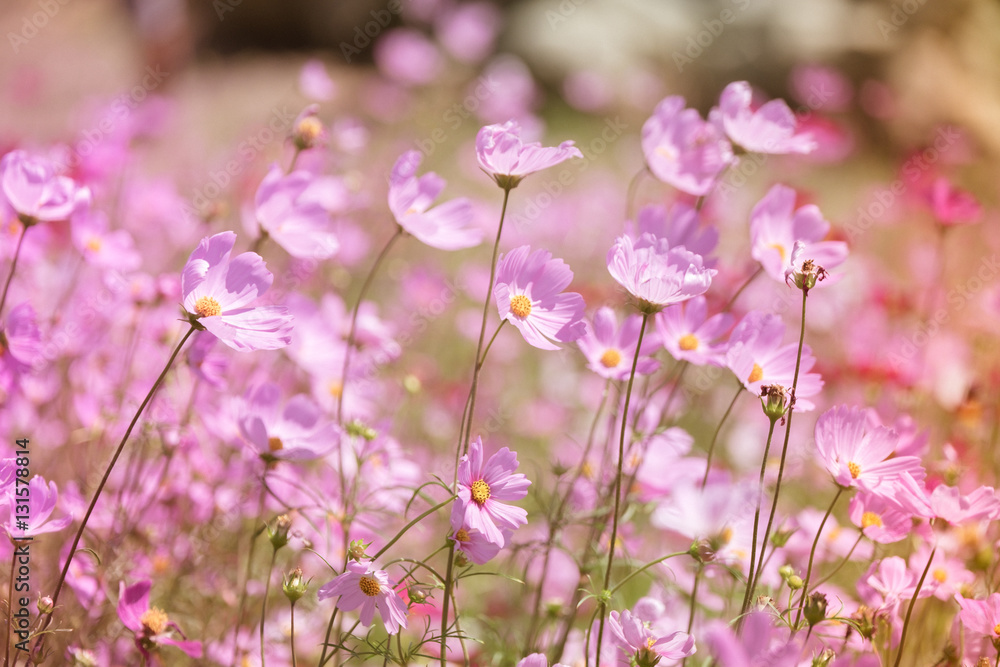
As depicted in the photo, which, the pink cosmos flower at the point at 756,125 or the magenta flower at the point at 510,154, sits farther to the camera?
the pink cosmos flower at the point at 756,125

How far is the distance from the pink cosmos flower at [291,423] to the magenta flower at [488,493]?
0.24 meters

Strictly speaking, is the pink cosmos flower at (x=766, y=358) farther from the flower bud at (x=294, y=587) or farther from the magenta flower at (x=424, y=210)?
→ the flower bud at (x=294, y=587)

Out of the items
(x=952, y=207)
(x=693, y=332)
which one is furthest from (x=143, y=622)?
(x=952, y=207)

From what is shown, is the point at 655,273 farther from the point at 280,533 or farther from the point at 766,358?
the point at 280,533

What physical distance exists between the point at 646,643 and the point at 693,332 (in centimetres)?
41

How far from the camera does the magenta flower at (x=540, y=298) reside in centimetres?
81

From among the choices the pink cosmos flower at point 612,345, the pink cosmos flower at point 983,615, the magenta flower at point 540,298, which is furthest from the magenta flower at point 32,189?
the pink cosmos flower at point 983,615

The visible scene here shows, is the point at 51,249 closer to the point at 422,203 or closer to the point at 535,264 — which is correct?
the point at 422,203

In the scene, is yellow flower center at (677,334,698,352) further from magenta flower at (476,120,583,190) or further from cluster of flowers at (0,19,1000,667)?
magenta flower at (476,120,583,190)

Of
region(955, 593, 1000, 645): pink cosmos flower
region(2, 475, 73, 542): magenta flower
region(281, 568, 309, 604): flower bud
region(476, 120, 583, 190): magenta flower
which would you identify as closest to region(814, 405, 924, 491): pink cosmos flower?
region(955, 593, 1000, 645): pink cosmos flower

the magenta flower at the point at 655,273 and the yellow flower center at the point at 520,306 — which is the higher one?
the magenta flower at the point at 655,273

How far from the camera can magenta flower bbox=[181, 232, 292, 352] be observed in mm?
735

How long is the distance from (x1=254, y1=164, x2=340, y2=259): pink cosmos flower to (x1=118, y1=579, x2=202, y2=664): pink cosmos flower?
0.44 metres

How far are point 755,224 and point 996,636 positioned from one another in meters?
0.54
